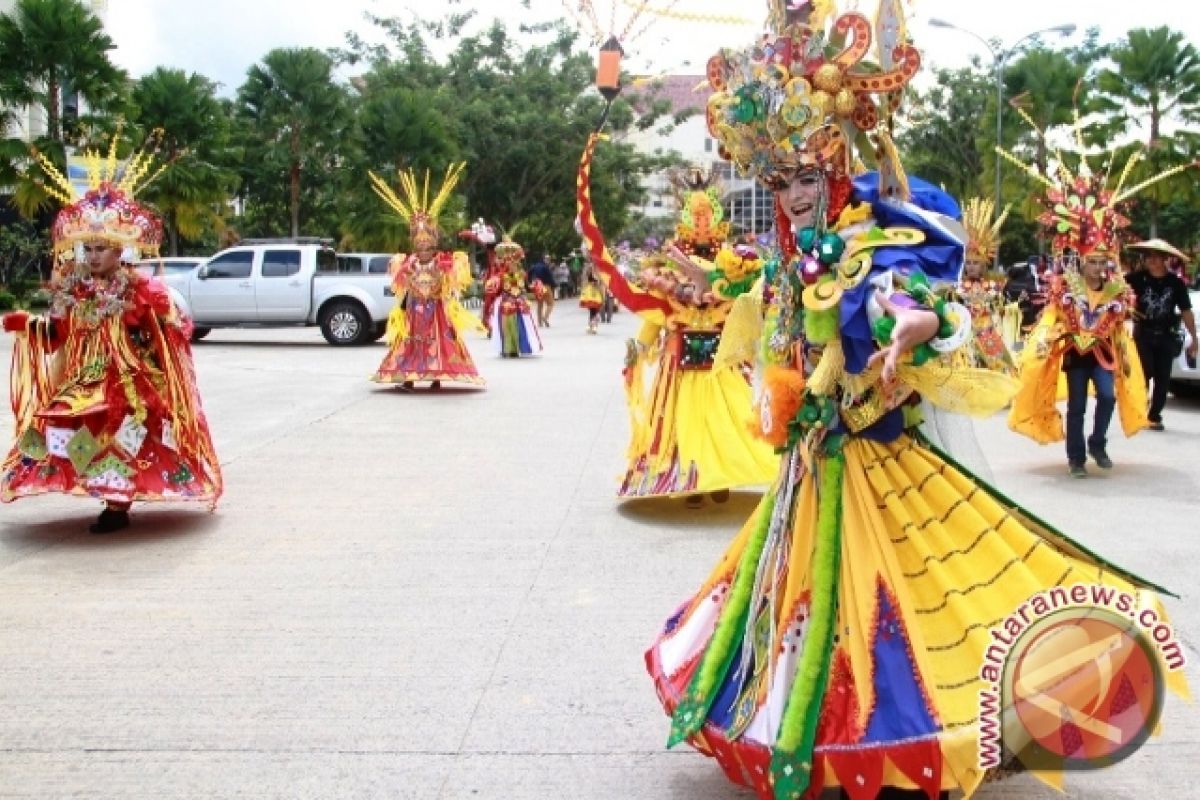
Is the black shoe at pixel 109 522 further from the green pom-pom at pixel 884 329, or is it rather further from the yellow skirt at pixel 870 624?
the green pom-pom at pixel 884 329

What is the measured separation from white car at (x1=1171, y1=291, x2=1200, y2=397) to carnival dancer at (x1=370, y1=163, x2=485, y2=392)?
7475 millimetres

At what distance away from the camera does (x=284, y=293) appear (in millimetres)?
24875

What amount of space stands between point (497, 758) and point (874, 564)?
135cm

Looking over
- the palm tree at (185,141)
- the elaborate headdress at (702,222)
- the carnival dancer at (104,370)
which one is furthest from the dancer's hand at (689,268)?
the palm tree at (185,141)

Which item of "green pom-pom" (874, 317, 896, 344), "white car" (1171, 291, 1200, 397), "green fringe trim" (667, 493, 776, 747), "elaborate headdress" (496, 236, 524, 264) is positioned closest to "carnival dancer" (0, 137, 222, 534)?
"green fringe trim" (667, 493, 776, 747)

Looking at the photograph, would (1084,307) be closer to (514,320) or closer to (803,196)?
(803,196)

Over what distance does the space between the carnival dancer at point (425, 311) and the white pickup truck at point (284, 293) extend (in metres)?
8.89

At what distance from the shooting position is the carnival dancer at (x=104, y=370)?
728 cm

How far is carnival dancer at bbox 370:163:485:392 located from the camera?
1533cm

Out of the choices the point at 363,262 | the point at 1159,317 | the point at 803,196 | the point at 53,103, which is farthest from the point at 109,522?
the point at 53,103

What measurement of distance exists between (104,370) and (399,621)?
268 cm

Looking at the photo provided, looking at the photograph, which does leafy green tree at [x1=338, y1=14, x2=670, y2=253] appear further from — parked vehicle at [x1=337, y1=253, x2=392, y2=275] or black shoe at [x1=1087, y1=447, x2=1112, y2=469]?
black shoe at [x1=1087, y1=447, x2=1112, y2=469]

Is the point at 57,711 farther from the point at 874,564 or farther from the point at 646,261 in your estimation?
the point at 646,261

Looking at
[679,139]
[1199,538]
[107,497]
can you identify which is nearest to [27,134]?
[107,497]
